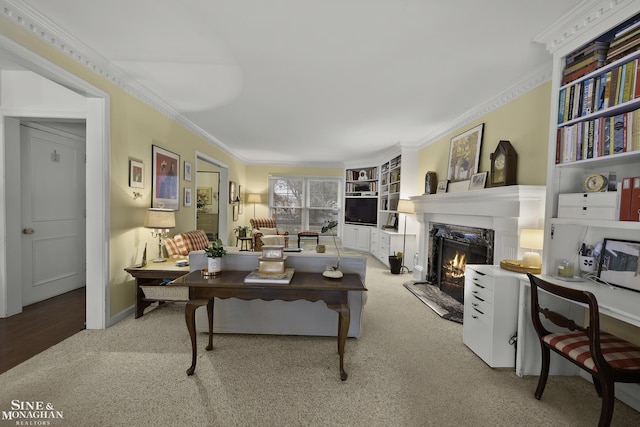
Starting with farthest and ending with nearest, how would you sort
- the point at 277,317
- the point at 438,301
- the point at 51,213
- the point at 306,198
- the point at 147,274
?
1. the point at 306,198
2. the point at 438,301
3. the point at 51,213
4. the point at 147,274
5. the point at 277,317

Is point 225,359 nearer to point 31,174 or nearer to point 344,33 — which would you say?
point 344,33

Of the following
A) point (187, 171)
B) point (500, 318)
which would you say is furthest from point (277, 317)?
point (187, 171)

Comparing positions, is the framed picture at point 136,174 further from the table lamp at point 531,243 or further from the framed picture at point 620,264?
the framed picture at point 620,264

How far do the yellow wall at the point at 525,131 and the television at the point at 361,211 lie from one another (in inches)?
152

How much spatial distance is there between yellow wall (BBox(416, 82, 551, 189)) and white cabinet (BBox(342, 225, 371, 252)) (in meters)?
4.22

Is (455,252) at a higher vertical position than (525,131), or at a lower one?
lower

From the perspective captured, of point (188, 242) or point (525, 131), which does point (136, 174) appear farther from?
point (525, 131)

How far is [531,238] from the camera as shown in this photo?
243 centimetres

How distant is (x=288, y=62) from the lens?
2580 mm

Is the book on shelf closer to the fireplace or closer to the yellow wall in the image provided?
the fireplace

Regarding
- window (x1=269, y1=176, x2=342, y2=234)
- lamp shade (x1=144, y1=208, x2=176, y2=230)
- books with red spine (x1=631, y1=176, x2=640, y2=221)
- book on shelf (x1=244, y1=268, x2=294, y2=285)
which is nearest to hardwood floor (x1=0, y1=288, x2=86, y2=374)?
lamp shade (x1=144, y1=208, x2=176, y2=230)

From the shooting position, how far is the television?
730 cm

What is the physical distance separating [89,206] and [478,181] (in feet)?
14.3

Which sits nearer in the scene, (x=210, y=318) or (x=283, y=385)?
(x=283, y=385)
